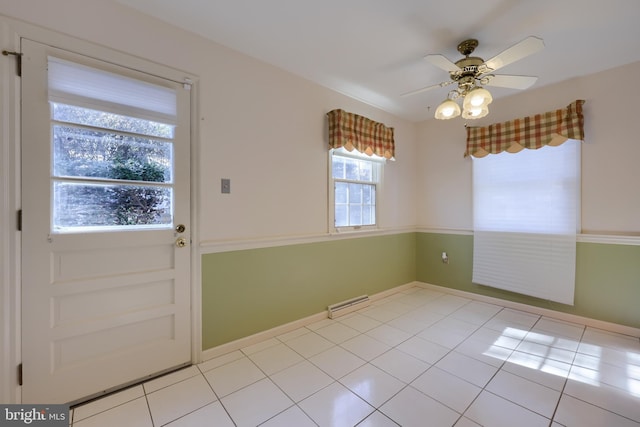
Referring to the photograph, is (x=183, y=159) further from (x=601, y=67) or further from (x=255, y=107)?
(x=601, y=67)

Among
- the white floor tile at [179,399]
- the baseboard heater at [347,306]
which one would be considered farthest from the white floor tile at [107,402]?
the baseboard heater at [347,306]

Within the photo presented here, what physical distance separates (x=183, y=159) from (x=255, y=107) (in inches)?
31.4

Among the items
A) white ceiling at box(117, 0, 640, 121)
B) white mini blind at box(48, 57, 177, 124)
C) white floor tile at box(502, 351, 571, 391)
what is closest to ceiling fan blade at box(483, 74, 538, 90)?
white ceiling at box(117, 0, 640, 121)

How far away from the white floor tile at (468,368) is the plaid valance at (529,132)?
234 cm

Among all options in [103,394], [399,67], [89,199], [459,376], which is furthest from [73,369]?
[399,67]

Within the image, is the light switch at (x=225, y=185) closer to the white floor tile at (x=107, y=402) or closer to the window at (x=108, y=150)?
the window at (x=108, y=150)

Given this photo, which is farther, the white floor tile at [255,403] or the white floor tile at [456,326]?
the white floor tile at [456,326]

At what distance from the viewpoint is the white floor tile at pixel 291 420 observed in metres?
1.49

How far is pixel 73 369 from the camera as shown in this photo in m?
1.63

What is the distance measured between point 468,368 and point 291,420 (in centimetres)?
136

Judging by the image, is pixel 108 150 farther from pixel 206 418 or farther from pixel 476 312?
pixel 476 312

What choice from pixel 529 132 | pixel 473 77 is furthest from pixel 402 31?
pixel 529 132

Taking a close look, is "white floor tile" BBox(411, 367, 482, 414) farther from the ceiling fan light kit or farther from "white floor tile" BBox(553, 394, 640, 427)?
the ceiling fan light kit

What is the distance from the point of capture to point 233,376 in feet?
6.31
